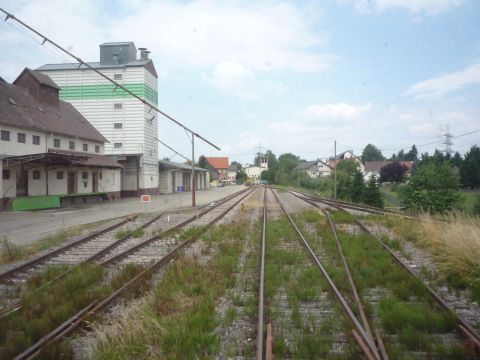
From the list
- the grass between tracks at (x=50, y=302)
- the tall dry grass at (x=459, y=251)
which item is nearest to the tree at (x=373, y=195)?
the tall dry grass at (x=459, y=251)

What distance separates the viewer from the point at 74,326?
5160mm

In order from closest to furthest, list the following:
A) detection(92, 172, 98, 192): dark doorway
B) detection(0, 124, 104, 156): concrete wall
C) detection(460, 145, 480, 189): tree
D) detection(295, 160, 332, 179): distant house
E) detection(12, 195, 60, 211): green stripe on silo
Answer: detection(12, 195, 60, 211): green stripe on silo < detection(0, 124, 104, 156): concrete wall < detection(92, 172, 98, 192): dark doorway < detection(460, 145, 480, 189): tree < detection(295, 160, 332, 179): distant house

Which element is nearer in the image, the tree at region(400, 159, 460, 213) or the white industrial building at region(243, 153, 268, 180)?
the tree at region(400, 159, 460, 213)

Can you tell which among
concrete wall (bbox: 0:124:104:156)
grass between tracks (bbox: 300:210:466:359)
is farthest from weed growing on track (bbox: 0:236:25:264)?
concrete wall (bbox: 0:124:104:156)

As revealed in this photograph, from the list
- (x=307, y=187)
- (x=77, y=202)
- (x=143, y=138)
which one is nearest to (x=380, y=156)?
(x=307, y=187)

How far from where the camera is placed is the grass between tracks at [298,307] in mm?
4559

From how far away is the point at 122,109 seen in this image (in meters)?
47.1

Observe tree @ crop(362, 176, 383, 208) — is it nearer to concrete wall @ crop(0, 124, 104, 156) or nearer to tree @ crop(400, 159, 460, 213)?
tree @ crop(400, 159, 460, 213)

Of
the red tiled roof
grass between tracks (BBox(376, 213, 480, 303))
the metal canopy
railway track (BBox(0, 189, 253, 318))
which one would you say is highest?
the red tiled roof

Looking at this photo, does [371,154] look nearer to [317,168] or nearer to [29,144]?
[317,168]

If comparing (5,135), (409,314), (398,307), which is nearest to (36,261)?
(398,307)

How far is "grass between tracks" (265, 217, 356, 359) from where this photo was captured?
456 cm

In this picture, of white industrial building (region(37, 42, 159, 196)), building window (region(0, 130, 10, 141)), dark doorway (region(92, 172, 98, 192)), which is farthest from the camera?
white industrial building (region(37, 42, 159, 196))

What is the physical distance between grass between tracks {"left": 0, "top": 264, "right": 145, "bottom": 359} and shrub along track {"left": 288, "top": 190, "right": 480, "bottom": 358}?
3.90 metres
